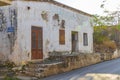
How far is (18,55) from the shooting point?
1714 centimetres

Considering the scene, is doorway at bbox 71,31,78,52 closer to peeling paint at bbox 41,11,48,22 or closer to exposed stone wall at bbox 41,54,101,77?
exposed stone wall at bbox 41,54,101,77

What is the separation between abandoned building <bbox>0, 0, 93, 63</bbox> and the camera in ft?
56.6

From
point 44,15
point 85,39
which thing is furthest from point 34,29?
point 85,39

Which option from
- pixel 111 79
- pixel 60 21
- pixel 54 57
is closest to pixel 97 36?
pixel 60 21

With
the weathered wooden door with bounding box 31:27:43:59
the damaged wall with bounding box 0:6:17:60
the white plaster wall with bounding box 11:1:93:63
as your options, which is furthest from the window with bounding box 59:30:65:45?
the damaged wall with bounding box 0:6:17:60

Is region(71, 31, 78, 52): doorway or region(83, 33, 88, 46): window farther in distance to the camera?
region(83, 33, 88, 46): window

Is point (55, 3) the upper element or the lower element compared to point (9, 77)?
upper

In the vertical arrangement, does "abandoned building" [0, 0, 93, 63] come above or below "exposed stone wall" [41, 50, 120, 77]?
above

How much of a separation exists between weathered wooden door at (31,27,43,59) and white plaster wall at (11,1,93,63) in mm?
361

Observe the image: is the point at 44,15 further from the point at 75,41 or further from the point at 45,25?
the point at 75,41

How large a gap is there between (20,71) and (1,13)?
15.3 feet

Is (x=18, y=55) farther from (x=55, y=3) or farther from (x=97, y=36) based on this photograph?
(x=97, y=36)

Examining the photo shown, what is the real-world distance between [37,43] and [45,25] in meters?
1.65

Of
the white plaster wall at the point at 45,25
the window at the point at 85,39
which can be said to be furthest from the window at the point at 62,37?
the window at the point at 85,39
